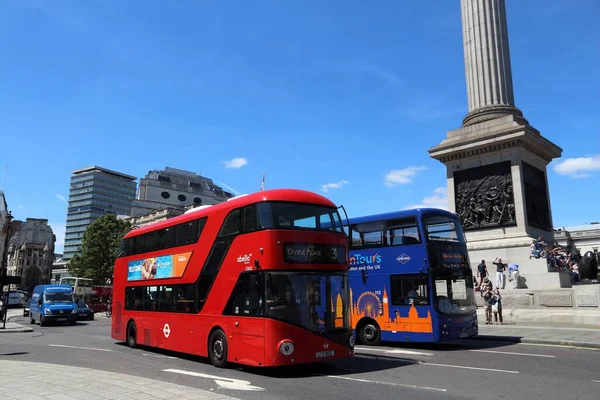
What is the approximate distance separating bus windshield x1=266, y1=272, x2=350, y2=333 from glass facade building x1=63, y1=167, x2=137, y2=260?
166m

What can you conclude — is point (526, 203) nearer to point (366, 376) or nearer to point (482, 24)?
point (482, 24)

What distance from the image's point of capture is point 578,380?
344 inches

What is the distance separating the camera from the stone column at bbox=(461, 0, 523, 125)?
24.9 meters

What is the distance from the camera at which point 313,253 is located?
10211 millimetres

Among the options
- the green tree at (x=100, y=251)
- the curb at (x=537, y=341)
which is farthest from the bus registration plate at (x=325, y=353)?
the green tree at (x=100, y=251)

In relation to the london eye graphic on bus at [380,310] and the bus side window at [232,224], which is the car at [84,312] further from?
A: the bus side window at [232,224]

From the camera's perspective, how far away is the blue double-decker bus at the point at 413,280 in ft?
43.7

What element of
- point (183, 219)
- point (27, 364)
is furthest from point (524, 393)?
point (27, 364)

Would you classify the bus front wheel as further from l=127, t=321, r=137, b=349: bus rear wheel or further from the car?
the car

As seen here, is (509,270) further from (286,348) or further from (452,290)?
(286,348)

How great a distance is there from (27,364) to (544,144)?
23.5 metres

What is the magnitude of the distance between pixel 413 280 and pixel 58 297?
2488cm

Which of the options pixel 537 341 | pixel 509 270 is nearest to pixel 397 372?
pixel 537 341

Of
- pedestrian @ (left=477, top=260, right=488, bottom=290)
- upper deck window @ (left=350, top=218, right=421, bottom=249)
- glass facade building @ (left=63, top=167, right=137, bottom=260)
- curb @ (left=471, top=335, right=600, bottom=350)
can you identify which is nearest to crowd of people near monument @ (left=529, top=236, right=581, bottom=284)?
pedestrian @ (left=477, top=260, right=488, bottom=290)
